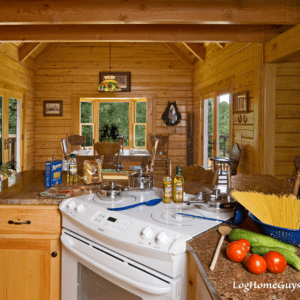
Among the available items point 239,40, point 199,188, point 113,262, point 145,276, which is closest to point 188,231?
point 145,276

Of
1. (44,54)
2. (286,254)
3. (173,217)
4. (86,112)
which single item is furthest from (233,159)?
(44,54)

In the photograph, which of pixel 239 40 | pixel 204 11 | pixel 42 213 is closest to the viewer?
pixel 42 213

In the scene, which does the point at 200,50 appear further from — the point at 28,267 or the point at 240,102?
the point at 28,267

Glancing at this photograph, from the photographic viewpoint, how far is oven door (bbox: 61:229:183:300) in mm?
1167

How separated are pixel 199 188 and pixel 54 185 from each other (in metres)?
1.03

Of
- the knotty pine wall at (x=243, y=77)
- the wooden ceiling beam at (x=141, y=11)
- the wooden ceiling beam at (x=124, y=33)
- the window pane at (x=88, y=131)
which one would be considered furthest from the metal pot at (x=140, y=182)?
the window pane at (x=88, y=131)

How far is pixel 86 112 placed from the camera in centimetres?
796

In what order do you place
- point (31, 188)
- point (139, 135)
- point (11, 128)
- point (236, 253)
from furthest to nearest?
1. point (139, 135)
2. point (11, 128)
3. point (31, 188)
4. point (236, 253)

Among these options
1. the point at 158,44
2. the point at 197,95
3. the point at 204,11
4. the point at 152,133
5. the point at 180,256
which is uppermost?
the point at 158,44

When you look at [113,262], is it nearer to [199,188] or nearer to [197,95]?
[199,188]

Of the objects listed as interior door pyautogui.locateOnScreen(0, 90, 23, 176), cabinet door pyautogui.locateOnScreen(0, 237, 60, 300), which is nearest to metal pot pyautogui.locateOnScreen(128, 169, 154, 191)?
cabinet door pyautogui.locateOnScreen(0, 237, 60, 300)

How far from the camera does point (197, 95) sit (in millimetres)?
6625

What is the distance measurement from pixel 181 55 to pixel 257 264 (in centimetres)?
653

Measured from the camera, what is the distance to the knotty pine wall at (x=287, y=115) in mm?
3666
